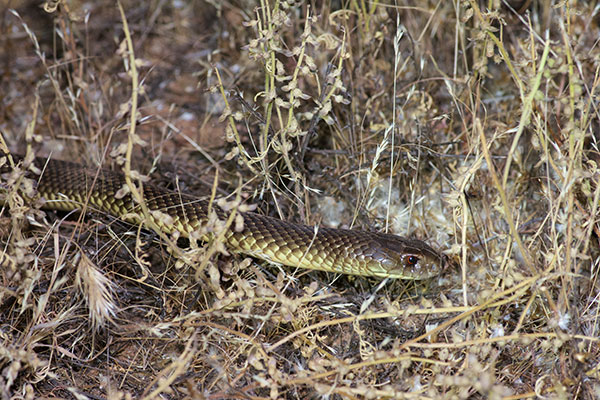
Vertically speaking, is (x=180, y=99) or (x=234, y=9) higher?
(x=234, y=9)

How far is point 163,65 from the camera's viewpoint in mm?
5730

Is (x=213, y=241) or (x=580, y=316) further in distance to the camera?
(x=580, y=316)

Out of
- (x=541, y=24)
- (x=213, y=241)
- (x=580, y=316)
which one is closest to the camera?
(x=213, y=241)

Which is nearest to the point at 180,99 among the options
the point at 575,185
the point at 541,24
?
the point at 541,24

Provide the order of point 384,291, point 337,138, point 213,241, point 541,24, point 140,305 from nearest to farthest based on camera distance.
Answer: point 213,241, point 140,305, point 384,291, point 337,138, point 541,24

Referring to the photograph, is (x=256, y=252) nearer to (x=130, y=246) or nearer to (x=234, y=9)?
(x=130, y=246)

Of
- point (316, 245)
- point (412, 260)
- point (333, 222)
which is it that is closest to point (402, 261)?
point (412, 260)

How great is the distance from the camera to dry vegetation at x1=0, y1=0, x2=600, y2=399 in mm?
2887

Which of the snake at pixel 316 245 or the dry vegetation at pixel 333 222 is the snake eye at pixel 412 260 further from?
the dry vegetation at pixel 333 222

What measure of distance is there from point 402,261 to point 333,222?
30.6 inches

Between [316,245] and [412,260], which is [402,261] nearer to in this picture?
[412,260]

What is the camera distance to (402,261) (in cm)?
358

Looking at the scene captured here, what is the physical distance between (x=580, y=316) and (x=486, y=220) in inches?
34.4

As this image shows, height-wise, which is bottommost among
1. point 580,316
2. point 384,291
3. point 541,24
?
point 384,291
